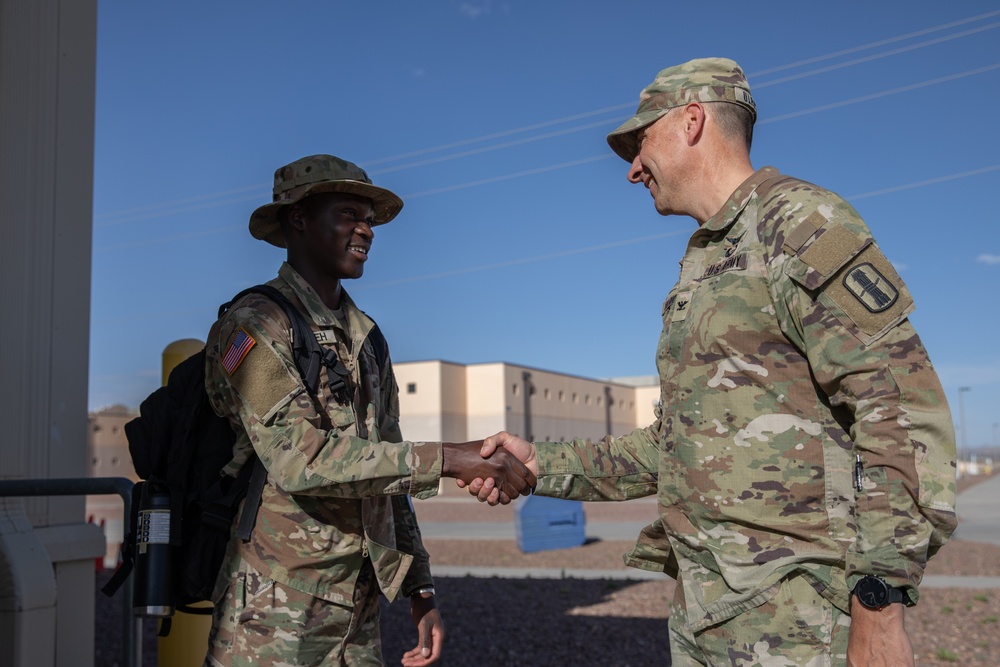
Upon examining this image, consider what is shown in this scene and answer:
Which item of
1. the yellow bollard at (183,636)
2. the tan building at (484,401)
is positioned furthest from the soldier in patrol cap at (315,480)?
the tan building at (484,401)

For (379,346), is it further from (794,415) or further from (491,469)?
(794,415)

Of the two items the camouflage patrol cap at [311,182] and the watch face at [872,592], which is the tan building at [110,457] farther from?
Answer: the watch face at [872,592]

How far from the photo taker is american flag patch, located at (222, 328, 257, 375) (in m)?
2.89

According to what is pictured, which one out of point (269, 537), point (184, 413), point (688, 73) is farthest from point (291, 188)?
point (688, 73)

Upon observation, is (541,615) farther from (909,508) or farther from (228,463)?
(909,508)

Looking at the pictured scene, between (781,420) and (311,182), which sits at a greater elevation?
(311,182)

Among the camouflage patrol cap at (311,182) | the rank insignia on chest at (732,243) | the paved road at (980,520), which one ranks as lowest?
the paved road at (980,520)

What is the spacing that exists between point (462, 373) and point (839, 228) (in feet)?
163

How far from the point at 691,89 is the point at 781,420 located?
0.99 m

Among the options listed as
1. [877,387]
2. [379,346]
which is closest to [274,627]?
[379,346]

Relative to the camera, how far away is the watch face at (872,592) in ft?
6.49

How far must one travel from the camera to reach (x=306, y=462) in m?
2.81

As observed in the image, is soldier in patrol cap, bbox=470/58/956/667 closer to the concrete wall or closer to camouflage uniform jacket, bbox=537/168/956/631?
camouflage uniform jacket, bbox=537/168/956/631

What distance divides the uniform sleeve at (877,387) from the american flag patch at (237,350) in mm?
1616
